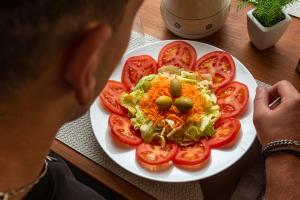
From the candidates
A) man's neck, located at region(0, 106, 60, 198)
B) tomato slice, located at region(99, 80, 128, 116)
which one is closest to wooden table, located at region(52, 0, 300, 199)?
tomato slice, located at region(99, 80, 128, 116)

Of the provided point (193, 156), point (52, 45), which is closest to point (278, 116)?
point (193, 156)

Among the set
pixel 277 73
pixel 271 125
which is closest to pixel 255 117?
pixel 271 125

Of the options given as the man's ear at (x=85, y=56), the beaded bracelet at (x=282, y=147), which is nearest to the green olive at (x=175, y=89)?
the beaded bracelet at (x=282, y=147)

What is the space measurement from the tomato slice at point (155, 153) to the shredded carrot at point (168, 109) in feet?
0.15

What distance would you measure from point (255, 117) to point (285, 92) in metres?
0.08

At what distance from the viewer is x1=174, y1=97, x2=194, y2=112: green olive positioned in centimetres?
91

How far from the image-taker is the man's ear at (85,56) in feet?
1.45

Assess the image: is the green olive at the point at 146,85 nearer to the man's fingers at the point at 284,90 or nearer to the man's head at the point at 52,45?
the man's fingers at the point at 284,90

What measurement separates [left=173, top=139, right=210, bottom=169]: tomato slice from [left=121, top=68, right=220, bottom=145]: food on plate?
2 cm

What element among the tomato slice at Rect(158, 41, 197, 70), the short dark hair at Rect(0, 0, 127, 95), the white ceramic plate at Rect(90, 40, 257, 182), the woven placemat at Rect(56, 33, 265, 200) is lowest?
the woven placemat at Rect(56, 33, 265, 200)

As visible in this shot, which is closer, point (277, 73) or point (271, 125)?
point (271, 125)

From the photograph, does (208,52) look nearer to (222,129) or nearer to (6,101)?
(222,129)

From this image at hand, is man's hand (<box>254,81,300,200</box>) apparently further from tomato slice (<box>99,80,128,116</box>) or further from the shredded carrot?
tomato slice (<box>99,80,128,116</box>)

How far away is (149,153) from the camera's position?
881mm
